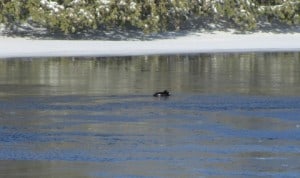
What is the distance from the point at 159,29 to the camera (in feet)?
133

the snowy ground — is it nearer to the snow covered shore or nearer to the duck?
the snow covered shore

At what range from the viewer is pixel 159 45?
125ft

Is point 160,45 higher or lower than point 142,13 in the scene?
lower

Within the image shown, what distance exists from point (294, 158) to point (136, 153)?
173 centimetres

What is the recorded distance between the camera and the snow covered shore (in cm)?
3425

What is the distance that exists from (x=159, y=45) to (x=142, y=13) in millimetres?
2773

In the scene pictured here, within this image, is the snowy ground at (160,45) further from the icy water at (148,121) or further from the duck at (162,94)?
the duck at (162,94)

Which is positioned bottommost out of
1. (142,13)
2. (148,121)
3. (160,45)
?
(148,121)

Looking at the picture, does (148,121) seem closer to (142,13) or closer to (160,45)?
(160,45)

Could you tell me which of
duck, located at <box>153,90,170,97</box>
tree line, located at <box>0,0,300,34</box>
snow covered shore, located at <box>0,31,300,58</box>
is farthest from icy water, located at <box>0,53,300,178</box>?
tree line, located at <box>0,0,300,34</box>

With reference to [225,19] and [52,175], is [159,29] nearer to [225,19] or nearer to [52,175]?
[225,19]

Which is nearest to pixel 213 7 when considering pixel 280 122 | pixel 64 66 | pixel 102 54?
pixel 102 54

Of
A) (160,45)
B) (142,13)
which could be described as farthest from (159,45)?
(142,13)

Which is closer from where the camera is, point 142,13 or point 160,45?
point 160,45
